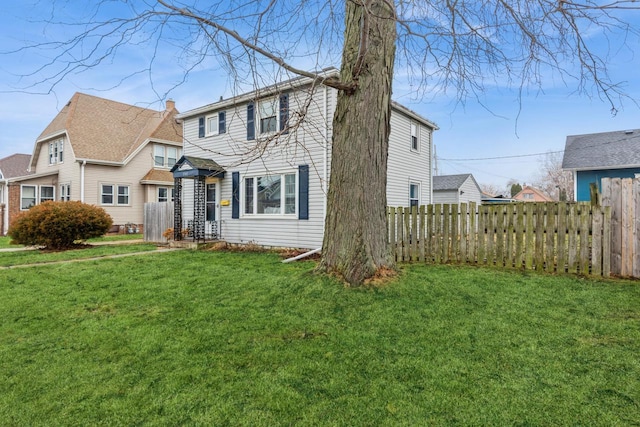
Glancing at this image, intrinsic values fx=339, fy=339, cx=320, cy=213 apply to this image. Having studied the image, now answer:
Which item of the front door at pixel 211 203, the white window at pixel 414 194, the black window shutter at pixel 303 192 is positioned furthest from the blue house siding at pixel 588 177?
the front door at pixel 211 203

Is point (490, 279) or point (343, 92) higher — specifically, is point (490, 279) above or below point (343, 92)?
below

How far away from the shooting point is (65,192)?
1869cm

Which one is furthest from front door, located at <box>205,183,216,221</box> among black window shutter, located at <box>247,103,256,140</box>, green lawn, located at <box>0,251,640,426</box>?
green lawn, located at <box>0,251,640,426</box>

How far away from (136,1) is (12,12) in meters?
1.21

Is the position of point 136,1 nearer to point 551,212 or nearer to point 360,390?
point 360,390

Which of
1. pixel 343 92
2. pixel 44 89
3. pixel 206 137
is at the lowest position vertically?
pixel 44 89

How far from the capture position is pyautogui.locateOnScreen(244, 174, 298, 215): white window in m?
10.8

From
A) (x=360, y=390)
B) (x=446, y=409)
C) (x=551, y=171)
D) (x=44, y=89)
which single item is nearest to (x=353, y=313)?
(x=360, y=390)

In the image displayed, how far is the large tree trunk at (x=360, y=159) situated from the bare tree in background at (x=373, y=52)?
1 cm

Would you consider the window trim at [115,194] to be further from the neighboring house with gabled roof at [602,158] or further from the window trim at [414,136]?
the neighboring house with gabled roof at [602,158]

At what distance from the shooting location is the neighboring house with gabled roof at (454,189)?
76.5ft

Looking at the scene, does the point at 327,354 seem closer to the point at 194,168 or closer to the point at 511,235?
the point at 511,235

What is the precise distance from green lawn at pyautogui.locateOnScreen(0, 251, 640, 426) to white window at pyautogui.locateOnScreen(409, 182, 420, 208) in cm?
788

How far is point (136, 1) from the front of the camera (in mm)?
3588
